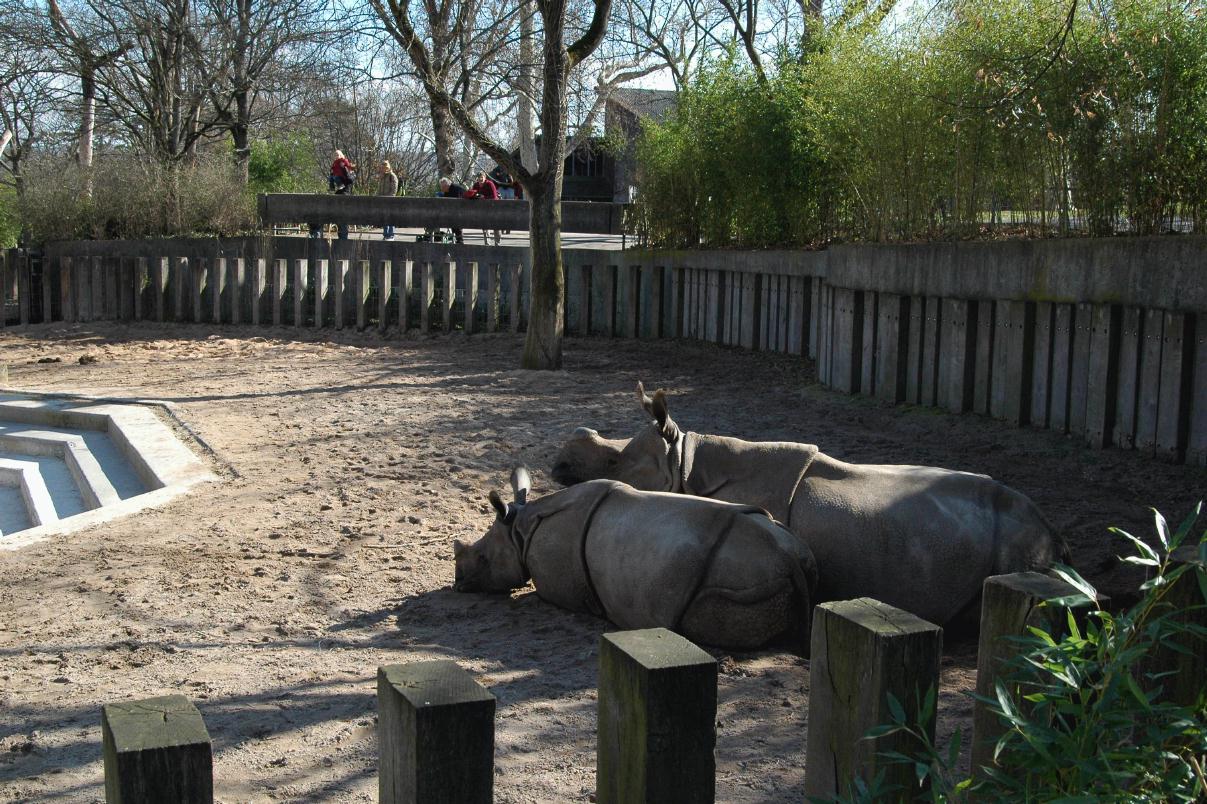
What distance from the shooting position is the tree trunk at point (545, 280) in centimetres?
1298

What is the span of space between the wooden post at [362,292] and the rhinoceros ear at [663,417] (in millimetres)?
11805

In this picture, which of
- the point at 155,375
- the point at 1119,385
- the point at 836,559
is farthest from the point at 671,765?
the point at 155,375

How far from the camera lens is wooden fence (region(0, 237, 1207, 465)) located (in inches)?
308

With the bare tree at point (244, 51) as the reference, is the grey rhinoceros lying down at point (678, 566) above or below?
below

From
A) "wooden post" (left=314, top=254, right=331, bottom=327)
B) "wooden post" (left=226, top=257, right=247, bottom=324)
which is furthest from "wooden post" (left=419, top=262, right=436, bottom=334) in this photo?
"wooden post" (left=226, top=257, right=247, bottom=324)

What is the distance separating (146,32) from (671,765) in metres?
24.9

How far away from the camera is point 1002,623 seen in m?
2.25

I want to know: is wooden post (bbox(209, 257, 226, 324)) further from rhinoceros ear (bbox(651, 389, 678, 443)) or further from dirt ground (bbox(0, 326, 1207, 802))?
rhinoceros ear (bbox(651, 389, 678, 443))

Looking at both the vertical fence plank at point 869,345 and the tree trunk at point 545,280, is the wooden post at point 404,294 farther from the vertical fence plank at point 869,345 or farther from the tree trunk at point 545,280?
the vertical fence plank at point 869,345

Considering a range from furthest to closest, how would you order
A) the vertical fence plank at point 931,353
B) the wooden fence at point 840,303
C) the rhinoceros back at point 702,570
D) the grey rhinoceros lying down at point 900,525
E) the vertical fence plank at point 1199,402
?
the vertical fence plank at point 931,353 < the wooden fence at point 840,303 < the vertical fence plank at point 1199,402 < the grey rhinoceros lying down at point 900,525 < the rhinoceros back at point 702,570

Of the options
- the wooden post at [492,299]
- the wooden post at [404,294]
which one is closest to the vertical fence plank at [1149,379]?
the wooden post at [492,299]

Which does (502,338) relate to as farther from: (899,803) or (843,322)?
(899,803)

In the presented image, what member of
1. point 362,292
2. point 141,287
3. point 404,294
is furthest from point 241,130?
point 404,294

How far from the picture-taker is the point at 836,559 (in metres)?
5.15
